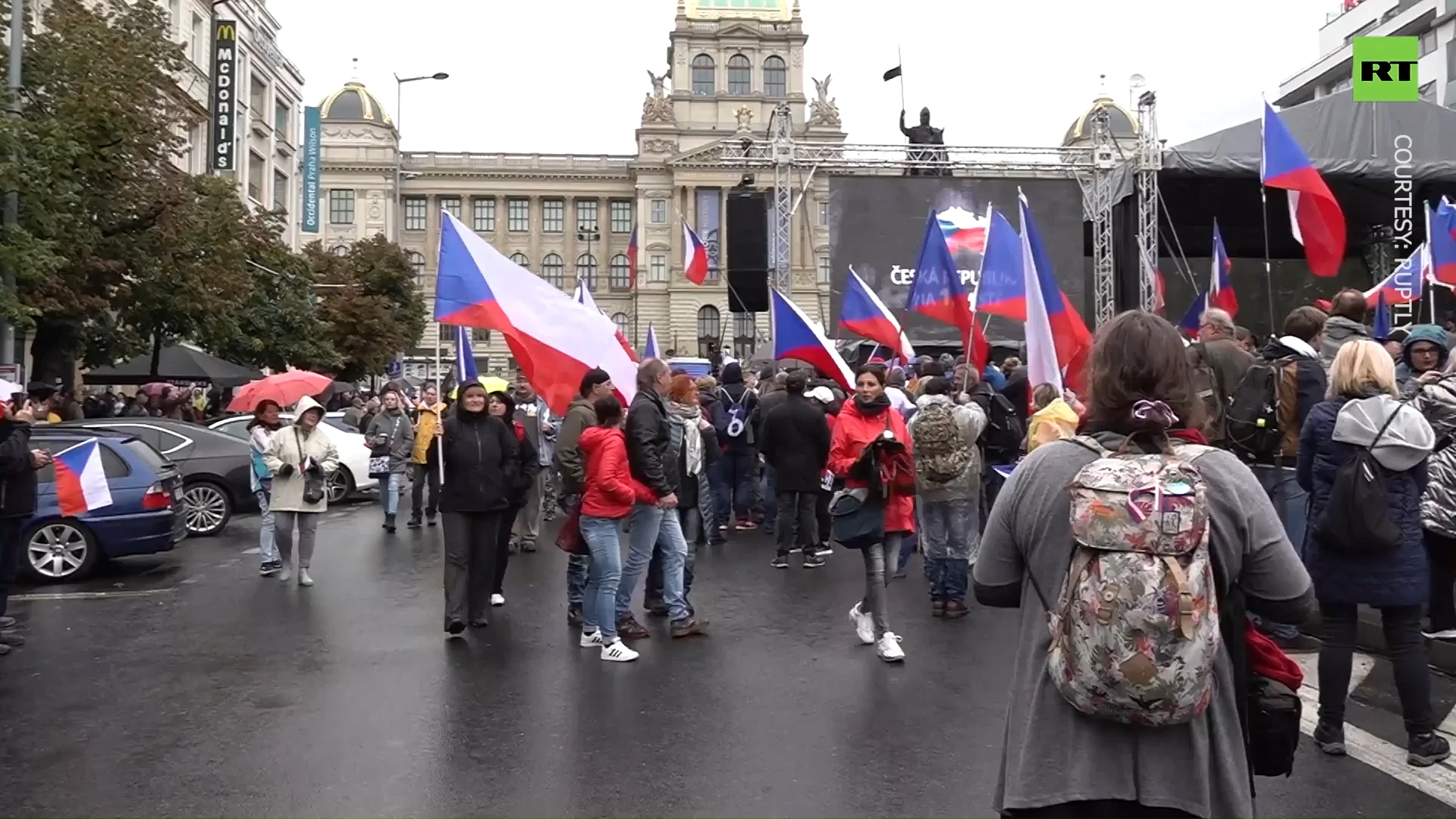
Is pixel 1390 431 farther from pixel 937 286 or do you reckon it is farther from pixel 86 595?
pixel 86 595

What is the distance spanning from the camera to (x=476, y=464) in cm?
786

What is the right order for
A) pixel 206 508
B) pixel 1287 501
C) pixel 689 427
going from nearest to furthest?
pixel 1287 501, pixel 689 427, pixel 206 508

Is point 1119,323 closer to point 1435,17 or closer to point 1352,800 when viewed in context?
point 1352,800

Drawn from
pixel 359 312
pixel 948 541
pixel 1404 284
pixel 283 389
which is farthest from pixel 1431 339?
pixel 359 312

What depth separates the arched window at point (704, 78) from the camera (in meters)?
87.2

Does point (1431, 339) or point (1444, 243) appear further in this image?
point (1444, 243)

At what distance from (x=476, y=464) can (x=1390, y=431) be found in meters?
5.22

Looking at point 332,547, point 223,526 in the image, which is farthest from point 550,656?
point 223,526

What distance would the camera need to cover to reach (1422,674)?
4.95 meters

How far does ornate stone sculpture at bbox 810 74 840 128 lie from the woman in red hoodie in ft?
258

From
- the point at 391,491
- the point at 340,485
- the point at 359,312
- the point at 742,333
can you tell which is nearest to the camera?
the point at 391,491

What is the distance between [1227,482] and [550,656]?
529cm

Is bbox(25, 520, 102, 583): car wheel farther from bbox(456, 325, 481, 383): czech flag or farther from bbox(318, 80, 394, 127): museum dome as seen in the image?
bbox(318, 80, 394, 127): museum dome

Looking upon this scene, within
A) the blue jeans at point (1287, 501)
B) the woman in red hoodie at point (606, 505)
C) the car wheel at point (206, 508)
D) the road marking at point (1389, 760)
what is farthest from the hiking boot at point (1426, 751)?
the car wheel at point (206, 508)
